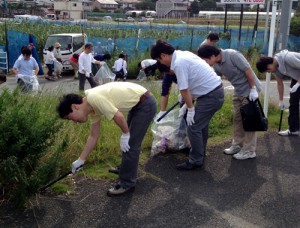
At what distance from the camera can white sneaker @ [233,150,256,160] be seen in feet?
16.0

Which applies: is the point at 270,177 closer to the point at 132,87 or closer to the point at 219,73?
the point at 219,73

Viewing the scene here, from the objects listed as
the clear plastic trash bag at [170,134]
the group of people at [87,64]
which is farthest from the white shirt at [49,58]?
the clear plastic trash bag at [170,134]

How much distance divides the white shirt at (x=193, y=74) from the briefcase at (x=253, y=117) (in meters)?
0.69

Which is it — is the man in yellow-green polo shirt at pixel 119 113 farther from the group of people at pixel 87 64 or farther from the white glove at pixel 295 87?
the group of people at pixel 87 64

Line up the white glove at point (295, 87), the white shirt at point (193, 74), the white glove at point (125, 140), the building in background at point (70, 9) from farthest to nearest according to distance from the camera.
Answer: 1. the building in background at point (70, 9)
2. the white glove at point (295, 87)
3. the white shirt at point (193, 74)
4. the white glove at point (125, 140)

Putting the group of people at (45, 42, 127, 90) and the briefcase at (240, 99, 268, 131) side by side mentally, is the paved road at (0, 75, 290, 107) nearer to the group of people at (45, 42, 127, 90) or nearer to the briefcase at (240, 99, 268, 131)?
the group of people at (45, 42, 127, 90)

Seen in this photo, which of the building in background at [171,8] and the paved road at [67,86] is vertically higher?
the building in background at [171,8]

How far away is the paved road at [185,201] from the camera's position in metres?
3.28

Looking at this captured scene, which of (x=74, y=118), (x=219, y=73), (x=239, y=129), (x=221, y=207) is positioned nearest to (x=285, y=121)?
(x=239, y=129)

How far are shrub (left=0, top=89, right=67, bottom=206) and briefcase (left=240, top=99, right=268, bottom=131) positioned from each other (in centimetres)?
247

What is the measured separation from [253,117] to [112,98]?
2.15 m

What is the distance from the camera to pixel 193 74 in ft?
13.6

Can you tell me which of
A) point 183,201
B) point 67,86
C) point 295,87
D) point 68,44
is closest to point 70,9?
point 68,44

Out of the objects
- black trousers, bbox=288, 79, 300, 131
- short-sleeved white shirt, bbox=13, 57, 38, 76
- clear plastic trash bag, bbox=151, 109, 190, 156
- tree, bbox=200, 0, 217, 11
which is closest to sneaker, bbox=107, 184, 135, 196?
clear plastic trash bag, bbox=151, 109, 190, 156
